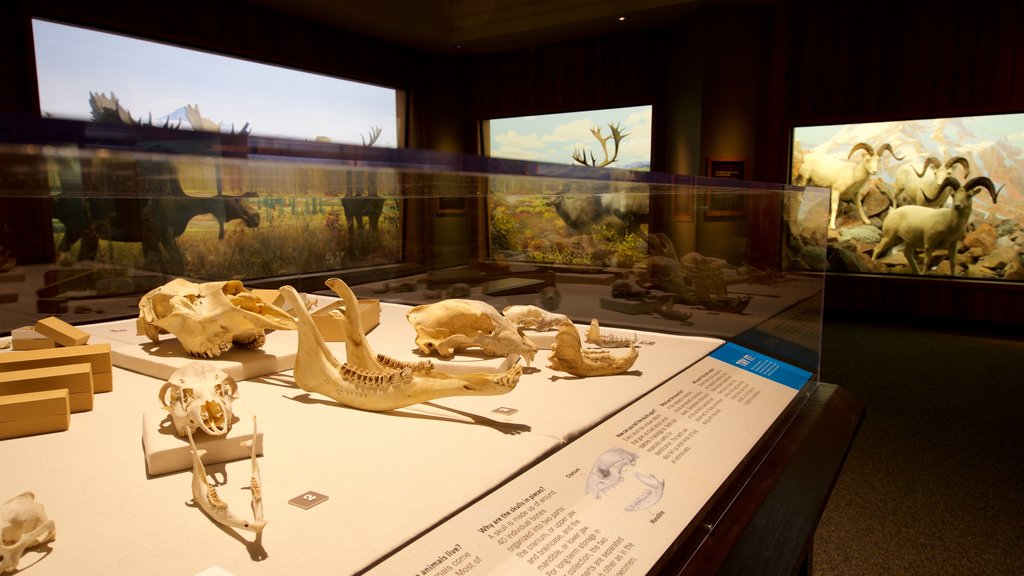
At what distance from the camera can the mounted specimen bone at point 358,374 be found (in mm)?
1572

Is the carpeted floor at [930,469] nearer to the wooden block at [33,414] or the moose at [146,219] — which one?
the moose at [146,219]

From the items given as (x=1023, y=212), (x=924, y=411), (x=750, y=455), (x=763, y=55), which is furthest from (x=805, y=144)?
(x=750, y=455)

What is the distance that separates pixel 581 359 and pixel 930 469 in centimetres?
257

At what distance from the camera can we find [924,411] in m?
4.51

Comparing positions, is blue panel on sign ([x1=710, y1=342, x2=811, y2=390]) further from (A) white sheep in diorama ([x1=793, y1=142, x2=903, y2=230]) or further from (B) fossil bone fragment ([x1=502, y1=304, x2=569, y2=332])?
(A) white sheep in diorama ([x1=793, y1=142, x2=903, y2=230])

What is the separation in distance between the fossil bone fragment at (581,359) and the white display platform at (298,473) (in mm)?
61

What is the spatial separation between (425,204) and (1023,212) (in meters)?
7.59

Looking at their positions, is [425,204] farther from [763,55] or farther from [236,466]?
[763,55]

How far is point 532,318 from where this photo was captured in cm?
264

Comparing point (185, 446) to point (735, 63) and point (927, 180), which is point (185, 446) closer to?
point (735, 63)

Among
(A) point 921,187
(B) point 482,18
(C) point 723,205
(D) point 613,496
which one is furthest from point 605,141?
(D) point 613,496

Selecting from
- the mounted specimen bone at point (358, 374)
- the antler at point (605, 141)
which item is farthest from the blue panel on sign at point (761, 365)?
the antler at point (605, 141)

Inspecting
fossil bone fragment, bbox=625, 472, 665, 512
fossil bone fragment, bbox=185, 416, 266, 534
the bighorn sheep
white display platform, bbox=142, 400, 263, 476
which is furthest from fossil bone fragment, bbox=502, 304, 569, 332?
the bighorn sheep

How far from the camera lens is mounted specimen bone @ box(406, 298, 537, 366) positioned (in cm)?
220
